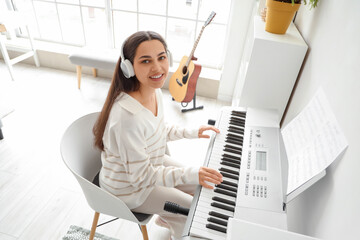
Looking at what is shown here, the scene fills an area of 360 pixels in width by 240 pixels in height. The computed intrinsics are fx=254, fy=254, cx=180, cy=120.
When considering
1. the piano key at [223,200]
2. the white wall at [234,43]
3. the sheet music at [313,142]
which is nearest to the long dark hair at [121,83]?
the piano key at [223,200]

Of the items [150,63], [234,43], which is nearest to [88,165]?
[150,63]

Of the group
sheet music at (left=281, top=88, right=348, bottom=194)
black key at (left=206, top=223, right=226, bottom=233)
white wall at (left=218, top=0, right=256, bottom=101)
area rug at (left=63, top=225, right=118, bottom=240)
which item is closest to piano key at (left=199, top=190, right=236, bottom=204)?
black key at (left=206, top=223, right=226, bottom=233)

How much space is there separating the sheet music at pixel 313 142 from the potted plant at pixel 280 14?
21.1 inches

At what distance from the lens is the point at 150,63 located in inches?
46.6

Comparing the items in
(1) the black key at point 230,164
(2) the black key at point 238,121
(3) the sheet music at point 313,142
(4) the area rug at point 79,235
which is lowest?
(4) the area rug at point 79,235

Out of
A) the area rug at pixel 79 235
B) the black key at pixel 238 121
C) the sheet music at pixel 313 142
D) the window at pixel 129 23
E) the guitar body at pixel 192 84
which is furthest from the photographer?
the window at pixel 129 23

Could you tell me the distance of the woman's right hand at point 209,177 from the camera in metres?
1.12

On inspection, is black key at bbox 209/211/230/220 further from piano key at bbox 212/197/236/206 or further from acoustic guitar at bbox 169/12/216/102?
acoustic guitar at bbox 169/12/216/102

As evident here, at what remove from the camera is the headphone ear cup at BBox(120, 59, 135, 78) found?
1.14 m

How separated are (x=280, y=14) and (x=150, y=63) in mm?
819

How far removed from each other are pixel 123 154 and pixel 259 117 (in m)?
0.83

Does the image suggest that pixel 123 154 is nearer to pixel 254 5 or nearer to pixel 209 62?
pixel 254 5

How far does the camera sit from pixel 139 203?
4.19 feet

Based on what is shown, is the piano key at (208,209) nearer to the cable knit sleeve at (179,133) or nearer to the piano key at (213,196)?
the piano key at (213,196)
